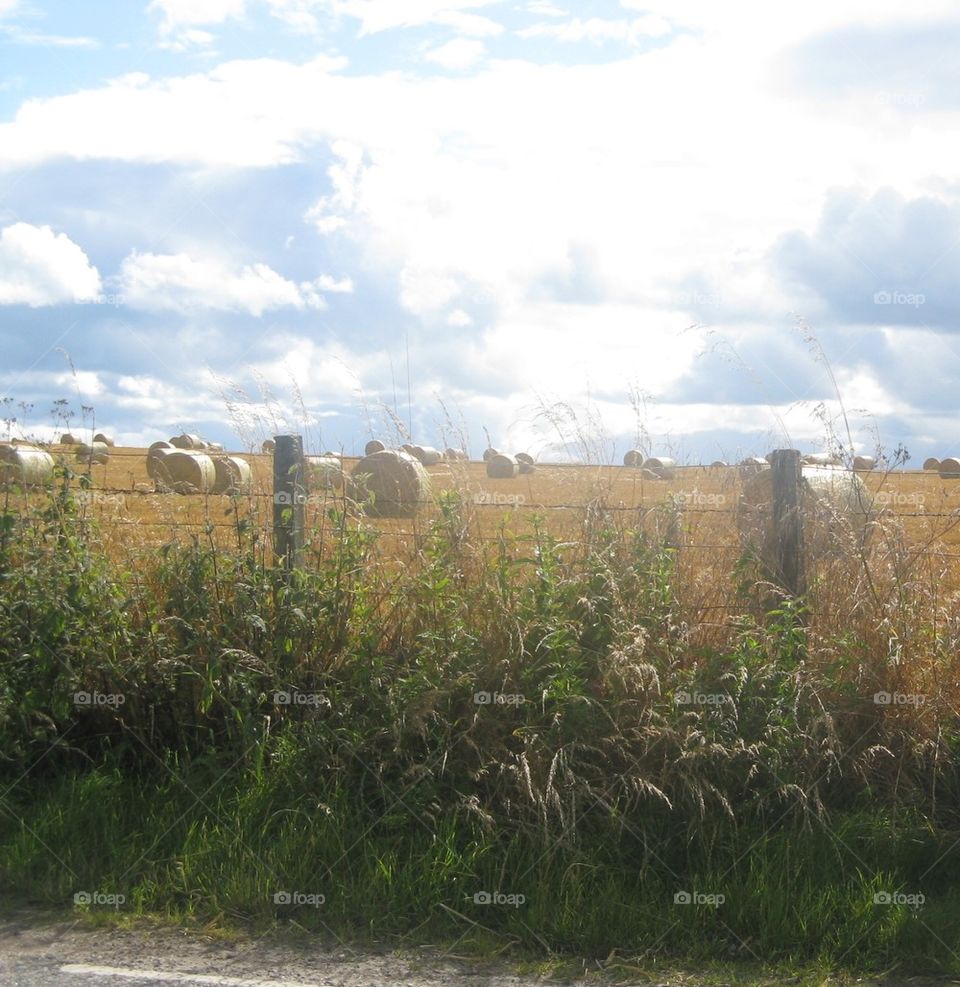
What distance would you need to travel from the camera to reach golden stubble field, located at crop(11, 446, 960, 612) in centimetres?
639

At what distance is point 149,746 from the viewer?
596 centimetres

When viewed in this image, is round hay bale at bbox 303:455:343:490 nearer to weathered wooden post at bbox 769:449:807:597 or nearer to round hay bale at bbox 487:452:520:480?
weathered wooden post at bbox 769:449:807:597

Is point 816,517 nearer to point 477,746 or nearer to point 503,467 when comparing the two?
point 477,746

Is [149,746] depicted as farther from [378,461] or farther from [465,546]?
[378,461]

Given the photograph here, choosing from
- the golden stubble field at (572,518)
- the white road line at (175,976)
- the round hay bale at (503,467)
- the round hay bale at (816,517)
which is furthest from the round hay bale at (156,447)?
the white road line at (175,976)

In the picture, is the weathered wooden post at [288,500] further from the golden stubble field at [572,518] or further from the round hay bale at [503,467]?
the round hay bale at [503,467]

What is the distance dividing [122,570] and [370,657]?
1.56 metres

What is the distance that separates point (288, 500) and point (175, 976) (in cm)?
279

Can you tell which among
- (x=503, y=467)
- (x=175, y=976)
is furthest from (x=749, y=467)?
(x=503, y=467)

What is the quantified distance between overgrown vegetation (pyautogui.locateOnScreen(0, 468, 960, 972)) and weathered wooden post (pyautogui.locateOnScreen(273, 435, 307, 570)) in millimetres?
148

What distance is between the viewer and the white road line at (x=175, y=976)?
13.7 feet

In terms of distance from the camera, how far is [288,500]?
6426 mm

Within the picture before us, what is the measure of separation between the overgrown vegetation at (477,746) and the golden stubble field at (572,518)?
4.2 inches

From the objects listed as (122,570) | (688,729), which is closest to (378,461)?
(122,570)
